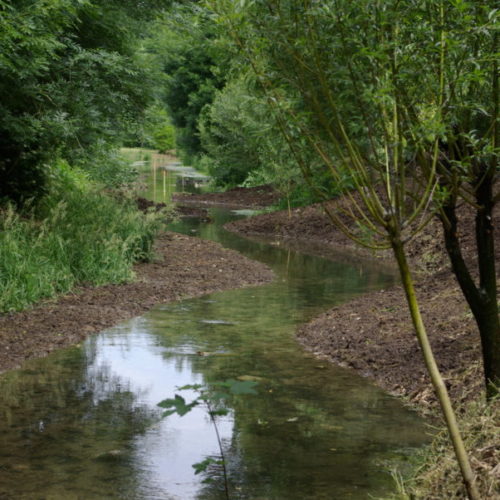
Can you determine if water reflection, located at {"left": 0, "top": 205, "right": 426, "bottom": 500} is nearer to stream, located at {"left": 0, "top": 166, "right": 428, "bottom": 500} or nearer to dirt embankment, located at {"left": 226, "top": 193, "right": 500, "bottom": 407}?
stream, located at {"left": 0, "top": 166, "right": 428, "bottom": 500}

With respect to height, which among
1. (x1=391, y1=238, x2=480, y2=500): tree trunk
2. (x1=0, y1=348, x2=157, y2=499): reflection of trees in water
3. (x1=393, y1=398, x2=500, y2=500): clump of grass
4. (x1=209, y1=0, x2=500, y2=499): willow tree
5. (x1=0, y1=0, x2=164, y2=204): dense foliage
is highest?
(x1=0, y1=0, x2=164, y2=204): dense foliage

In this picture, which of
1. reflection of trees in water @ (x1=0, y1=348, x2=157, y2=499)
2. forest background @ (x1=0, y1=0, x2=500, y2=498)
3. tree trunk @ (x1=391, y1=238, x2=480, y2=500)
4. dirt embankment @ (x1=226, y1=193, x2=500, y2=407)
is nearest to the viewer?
tree trunk @ (x1=391, y1=238, x2=480, y2=500)

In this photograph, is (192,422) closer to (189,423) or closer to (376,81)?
(189,423)

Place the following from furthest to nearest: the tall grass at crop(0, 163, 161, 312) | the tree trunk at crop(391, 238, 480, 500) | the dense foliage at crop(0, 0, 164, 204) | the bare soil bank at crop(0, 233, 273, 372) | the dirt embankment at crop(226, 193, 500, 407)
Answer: the tall grass at crop(0, 163, 161, 312) < the dense foliage at crop(0, 0, 164, 204) < the bare soil bank at crop(0, 233, 273, 372) < the dirt embankment at crop(226, 193, 500, 407) < the tree trunk at crop(391, 238, 480, 500)

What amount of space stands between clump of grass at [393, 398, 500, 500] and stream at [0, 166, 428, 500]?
29 cm

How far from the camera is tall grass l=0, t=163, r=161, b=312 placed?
9.69 metres

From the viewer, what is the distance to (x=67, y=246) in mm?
11094

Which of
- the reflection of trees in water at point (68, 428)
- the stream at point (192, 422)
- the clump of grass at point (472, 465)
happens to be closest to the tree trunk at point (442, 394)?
the clump of grass at point (472, 465)

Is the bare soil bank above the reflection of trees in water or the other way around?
above

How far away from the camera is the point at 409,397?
6.80m

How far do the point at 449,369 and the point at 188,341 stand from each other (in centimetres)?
307

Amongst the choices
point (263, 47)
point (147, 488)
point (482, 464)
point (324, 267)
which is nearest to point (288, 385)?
point (147, 488)

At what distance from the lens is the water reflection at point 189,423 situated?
5.00 m

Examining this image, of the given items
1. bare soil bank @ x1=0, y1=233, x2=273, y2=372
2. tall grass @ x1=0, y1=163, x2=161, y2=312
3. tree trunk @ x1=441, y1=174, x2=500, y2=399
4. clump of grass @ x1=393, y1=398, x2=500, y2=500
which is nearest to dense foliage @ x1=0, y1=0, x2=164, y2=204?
tall grass @ x1=0, y1=163, x2=161, y2=312
